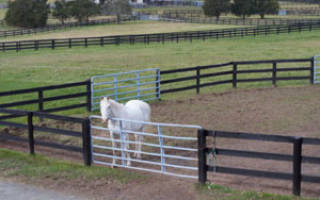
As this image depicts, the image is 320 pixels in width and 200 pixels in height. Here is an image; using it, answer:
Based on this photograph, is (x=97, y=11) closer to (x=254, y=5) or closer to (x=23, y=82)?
(x=254, y=5)

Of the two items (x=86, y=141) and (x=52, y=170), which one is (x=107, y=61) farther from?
(x=52, y=170)

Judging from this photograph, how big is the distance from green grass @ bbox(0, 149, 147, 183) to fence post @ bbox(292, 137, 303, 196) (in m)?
2.74

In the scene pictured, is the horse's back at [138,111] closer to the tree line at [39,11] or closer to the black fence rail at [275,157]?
the black fence rail at [275,157]

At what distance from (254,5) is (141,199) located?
3320 inches

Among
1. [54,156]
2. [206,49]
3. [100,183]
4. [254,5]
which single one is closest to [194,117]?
[54,156]

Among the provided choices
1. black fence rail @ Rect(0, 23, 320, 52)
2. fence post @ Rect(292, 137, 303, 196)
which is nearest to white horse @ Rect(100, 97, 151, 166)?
fence post @ Rect(292, 137, 303, 196)

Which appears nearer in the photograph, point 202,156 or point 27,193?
point 202,156

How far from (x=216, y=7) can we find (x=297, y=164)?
82.5 m

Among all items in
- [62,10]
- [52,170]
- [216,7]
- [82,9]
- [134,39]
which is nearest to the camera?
[52,170]

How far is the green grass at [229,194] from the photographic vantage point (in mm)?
7418

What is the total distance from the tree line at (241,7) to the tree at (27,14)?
2997 cm

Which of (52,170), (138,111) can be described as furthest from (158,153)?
(52,170)

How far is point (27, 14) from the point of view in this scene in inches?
3169

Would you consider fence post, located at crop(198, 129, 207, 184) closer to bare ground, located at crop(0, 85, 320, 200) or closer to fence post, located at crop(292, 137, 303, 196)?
bare ground, located at crop(0, 85, 320, 200)
